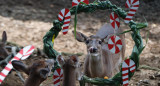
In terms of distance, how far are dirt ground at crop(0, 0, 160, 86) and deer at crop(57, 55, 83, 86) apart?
4.48 feet

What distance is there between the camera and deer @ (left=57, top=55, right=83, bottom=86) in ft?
11.9

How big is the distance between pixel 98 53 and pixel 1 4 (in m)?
6.06

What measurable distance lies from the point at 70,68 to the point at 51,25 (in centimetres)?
462

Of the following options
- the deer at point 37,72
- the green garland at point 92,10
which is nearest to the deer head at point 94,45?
the green garland at point 92,10

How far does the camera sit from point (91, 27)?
25.7ft

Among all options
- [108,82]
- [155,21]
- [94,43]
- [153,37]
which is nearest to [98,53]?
[94,43]

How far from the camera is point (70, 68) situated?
144 inches

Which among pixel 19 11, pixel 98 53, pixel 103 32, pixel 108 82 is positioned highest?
pixel 19 11

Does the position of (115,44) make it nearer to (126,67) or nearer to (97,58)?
(126,67)

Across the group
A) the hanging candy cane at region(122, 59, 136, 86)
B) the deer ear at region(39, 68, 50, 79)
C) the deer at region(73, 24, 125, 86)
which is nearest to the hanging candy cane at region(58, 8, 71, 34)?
the deer at region(73, 24, 125, 86)

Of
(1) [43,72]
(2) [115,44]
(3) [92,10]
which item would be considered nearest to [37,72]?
(1) [43,72]

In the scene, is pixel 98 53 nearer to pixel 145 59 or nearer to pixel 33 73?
pixel 33 73

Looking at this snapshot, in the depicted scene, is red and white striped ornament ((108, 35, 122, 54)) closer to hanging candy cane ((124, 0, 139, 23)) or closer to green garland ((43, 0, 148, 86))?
green garland ((43, 0, 148, 86))

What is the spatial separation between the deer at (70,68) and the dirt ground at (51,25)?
1.37m
